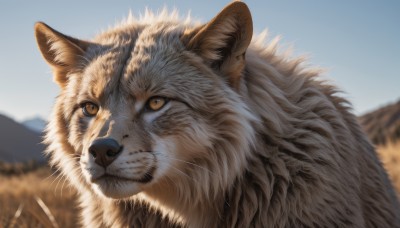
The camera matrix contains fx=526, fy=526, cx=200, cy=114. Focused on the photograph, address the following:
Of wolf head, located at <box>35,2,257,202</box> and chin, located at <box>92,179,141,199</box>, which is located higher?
wolf head, located at <box>35,2,257,202</box>

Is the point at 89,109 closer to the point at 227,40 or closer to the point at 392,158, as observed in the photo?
the point at 227,40

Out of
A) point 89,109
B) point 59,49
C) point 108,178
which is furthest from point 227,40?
point 59,49

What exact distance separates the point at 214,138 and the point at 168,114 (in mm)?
319

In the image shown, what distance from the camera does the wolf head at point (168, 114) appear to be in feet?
10.0

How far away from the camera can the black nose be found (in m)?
2.92

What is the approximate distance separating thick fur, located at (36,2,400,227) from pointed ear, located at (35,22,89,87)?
0.19 m

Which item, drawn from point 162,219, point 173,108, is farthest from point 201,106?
point 162,219

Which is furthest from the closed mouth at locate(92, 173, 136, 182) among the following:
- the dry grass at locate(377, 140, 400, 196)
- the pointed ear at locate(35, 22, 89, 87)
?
the dry grass at locate(377, 140, 400, 196)

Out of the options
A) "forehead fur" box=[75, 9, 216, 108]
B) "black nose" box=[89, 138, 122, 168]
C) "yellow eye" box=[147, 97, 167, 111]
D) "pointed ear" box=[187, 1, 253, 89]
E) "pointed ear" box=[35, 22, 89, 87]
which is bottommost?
"black nose" box=[89, 138, 122, 168]

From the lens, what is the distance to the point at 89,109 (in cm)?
348

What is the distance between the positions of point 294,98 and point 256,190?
70 cm

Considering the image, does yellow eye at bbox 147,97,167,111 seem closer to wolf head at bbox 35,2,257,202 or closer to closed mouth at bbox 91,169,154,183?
wolf head at bbox 35,2,257,202

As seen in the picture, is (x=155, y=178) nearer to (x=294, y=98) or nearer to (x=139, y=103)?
(x=139, y=103)

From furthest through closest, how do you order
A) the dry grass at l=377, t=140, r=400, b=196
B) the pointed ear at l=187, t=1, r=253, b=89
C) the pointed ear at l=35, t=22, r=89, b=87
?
the dry grass at l=377, t=140, r=400, b=196
the pointed ear at l=35, t=22, r=89, b=87
the pointed ear at l=187, t=1, r=253, b=89
